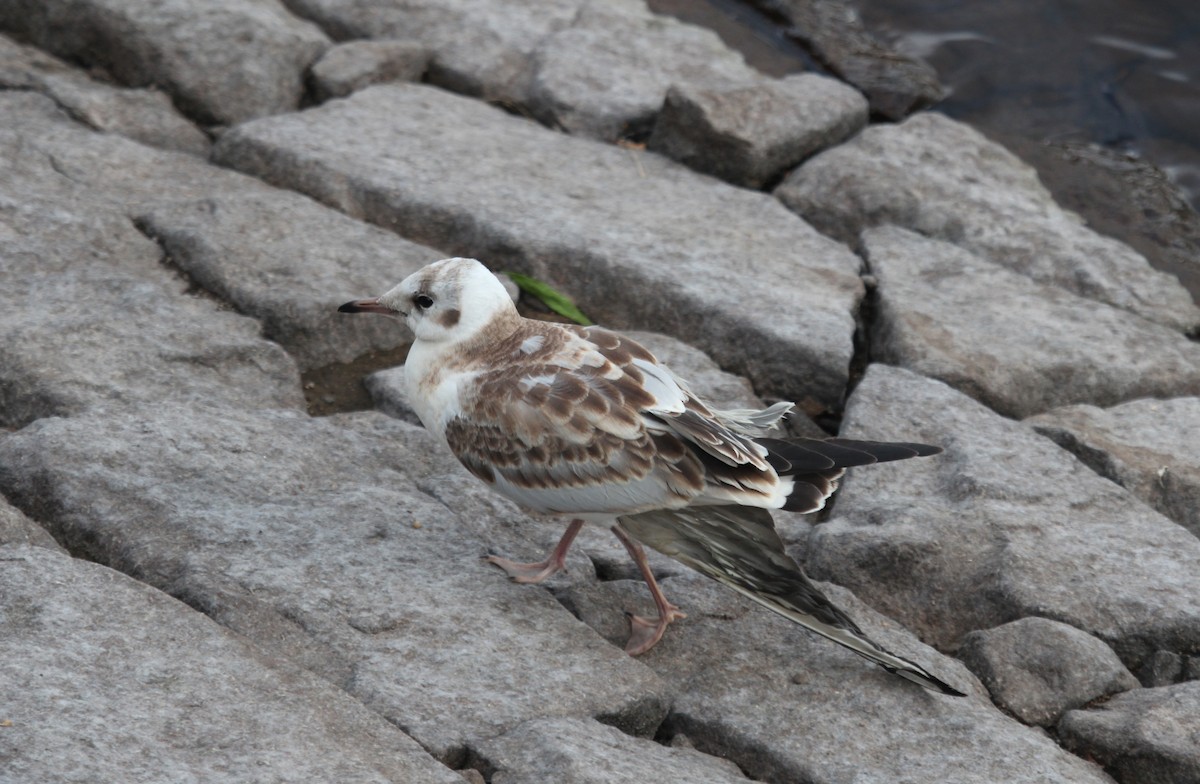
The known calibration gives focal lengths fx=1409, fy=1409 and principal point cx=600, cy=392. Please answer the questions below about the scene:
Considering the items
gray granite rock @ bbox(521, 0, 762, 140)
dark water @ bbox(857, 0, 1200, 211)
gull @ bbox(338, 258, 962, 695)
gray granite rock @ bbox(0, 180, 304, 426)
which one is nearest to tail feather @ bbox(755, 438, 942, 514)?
gull @ bbox(338, 258, 962, 695)

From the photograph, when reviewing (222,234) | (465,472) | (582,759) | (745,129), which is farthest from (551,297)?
(582,759)

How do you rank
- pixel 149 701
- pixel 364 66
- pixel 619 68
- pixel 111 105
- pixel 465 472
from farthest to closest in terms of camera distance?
pixel 619 68 < pixel 364 66 < pixel 111 105 < pixel 465 472 < pixel 149 701

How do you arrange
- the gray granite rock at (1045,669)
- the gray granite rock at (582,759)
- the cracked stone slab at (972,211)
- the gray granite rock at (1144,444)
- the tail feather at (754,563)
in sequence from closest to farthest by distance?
1. the gray granite rock at (582,759)
2. the tail feather at (754,563)
3. the gray granite rock at (1045,669)
4. the gray granite rock at (1144,444)
5. the cracked stone slab at (972,211)

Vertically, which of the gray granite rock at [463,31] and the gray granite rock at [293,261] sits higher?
the gray granite rock at [463,31]

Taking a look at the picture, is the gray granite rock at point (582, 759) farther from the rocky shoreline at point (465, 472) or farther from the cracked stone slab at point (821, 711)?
the cracked stone slab at point (821, 711)

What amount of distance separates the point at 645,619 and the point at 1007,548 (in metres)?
1.13

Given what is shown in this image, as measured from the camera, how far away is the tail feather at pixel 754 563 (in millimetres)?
3682

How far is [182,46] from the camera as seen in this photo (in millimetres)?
6395

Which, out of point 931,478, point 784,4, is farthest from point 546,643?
point 784,4

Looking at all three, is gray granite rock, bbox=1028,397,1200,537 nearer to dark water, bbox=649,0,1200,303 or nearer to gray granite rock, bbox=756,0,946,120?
dark water, bbox=649,0,1200,303

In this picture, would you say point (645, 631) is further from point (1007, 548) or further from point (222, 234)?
point (222, 234)

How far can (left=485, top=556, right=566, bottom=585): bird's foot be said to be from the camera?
3973 mm

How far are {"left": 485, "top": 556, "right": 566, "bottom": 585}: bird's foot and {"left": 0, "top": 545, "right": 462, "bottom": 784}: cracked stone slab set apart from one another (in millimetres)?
768

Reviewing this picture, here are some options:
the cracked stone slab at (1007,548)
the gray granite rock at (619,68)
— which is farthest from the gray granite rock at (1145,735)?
the gray granite rock at (619,68)
